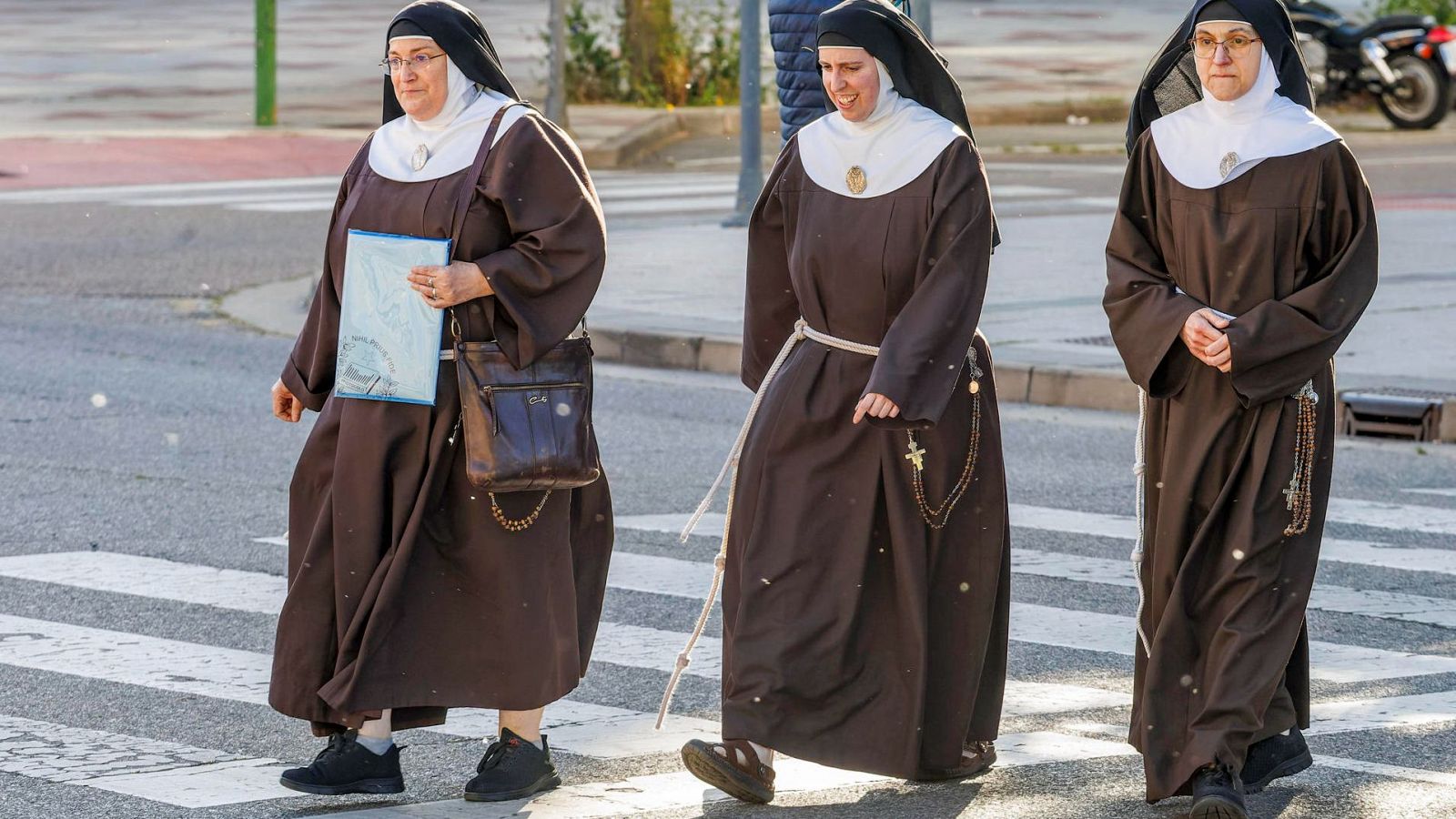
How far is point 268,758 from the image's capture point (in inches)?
211

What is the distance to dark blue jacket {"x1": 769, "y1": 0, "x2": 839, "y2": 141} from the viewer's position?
1138 cm

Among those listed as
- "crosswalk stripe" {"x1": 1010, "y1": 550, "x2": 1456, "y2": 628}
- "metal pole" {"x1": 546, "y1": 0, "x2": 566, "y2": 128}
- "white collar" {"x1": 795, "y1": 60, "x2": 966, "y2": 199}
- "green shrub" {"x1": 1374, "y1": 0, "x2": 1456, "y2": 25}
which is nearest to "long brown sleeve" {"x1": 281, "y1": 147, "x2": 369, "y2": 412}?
"white collar" {"x1": 795, "y1": 60, "x2": 966, "y2": 199}

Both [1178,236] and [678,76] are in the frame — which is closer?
[1178,236]

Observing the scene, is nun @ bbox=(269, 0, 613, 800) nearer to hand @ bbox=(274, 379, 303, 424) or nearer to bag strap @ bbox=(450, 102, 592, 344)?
bag strap @ bbox=(450, 102, 592, 344)

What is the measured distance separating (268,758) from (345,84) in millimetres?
23148

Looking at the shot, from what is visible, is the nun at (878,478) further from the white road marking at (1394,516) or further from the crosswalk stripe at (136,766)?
the white road marking at (1394,516)

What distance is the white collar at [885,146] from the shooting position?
5.11 metres

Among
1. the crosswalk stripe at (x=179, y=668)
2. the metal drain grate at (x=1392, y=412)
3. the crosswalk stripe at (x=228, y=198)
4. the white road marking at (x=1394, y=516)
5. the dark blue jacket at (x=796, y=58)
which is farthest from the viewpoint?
the crosswalk stripe at (x=228, y=198)

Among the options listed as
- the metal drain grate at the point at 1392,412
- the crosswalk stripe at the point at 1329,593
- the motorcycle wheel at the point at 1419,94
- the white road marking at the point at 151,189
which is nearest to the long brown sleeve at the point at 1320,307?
the crosswalk stripe at the point at 1329,593

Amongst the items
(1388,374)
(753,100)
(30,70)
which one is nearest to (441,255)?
(1388,374)

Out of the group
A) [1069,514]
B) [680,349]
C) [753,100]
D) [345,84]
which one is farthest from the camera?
[345,84]

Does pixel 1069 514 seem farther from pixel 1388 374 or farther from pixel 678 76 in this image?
pixel 678 76

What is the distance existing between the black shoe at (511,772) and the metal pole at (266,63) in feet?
62.3

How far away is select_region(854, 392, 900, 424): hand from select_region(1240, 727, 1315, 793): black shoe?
1.03 metres
